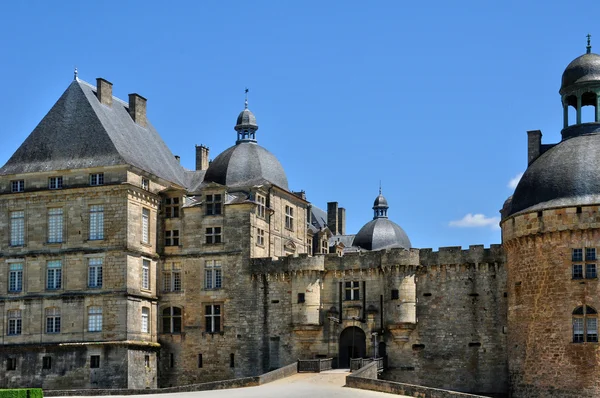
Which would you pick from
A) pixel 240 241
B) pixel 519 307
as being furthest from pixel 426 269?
pixel 240 241

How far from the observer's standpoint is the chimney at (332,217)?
259 ft

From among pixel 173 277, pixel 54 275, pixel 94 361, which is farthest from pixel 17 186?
pixel 94 361

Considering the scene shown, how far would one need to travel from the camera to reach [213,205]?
5553 centimetres

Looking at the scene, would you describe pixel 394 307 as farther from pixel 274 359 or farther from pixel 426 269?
pixel 274 359

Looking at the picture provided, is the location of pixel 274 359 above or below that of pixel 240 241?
below

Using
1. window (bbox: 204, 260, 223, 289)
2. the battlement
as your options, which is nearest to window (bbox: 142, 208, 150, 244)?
window (bbox: 204, 260, 223, 289)

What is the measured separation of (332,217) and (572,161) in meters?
34.8

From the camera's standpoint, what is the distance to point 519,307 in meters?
47.0

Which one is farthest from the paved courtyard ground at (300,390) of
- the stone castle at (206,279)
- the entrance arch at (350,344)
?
the stone castle at (206,279)

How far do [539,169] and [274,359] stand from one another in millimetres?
16117

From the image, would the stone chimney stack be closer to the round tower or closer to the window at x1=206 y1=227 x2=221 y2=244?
the window at x1=206 y1=227 x2=221 y2=244

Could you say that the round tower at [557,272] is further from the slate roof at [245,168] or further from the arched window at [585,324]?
the slate roof at [245,168]

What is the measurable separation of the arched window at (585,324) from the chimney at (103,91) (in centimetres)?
2623

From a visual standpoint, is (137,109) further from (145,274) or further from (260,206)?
(145,274)
